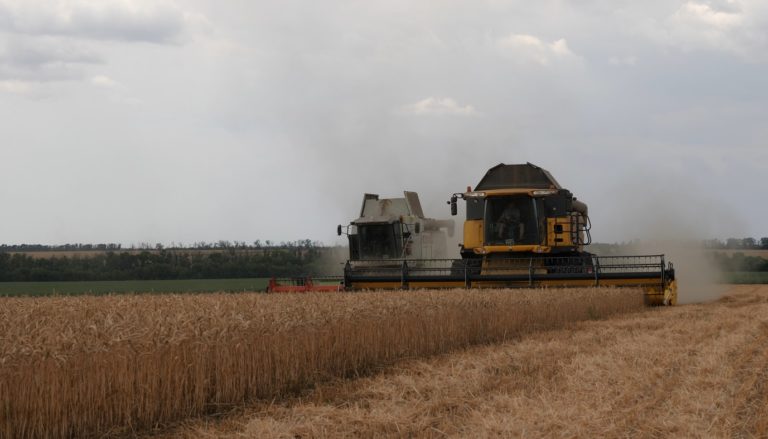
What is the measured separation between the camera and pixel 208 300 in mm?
11836

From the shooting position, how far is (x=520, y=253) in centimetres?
2194

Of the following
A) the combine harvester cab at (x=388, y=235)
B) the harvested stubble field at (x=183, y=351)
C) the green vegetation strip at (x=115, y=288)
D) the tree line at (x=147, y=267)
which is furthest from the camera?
the tree line at (x=147, y=267)

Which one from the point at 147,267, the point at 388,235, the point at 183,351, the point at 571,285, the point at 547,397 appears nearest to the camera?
the point at 183,351

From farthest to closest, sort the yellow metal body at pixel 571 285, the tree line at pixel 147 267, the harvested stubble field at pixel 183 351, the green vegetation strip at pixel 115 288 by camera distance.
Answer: the tree line at pixel 147 267
the green vegetation strip at pixel 115 288
the yellow metal body at pixel 571 285
the harvested stubble field at pixel 183 351

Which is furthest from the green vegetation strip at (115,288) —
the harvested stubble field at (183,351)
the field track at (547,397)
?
the field track at (547,397)

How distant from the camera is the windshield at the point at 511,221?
21828 millimetres

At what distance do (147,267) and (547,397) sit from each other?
166ft

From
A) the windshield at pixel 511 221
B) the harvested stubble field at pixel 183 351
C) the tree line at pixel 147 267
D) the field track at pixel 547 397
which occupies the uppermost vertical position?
the windshield at pixel 511 221

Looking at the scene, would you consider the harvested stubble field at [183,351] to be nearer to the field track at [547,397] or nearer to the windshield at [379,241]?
the field track at [547,397]

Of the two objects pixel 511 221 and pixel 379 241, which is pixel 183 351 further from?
pixel 379 241

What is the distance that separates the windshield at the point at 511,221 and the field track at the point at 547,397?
8.63 meters

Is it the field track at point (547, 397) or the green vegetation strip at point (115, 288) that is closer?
the field track at point (547, 397)

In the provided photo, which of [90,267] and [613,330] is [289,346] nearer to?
[613,330]

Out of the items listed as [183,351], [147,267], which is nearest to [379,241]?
[183,351]
